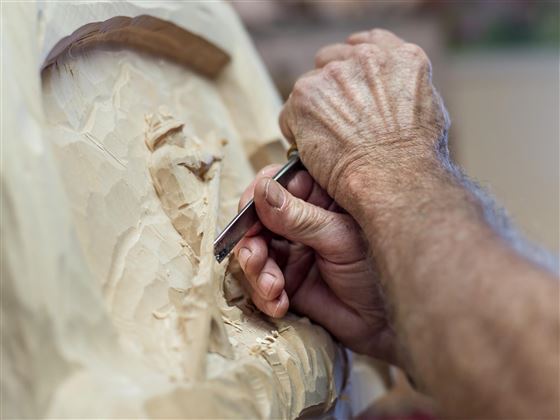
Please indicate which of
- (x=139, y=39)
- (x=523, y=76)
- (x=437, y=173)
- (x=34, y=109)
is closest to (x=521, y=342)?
(x=437, y=173)

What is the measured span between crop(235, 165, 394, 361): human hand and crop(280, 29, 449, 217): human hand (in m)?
0.05

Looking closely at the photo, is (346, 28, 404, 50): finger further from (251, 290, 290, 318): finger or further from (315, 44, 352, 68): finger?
(251, 290, 290, 318): finger

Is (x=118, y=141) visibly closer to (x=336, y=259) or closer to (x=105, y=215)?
(x=105, y=215)

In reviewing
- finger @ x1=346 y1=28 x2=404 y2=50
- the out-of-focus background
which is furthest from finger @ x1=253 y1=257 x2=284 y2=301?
the out-of-focus background

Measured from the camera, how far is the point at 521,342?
2.02 ft

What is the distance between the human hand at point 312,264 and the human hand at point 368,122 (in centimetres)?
5

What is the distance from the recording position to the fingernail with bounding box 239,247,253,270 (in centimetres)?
89

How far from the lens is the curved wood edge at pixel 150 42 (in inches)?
33.1

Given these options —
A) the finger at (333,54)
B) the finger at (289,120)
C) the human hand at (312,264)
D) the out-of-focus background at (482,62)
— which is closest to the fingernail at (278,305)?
the human hand at (312,264)

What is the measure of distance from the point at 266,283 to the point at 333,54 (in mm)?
391

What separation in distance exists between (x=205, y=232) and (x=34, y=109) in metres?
0.25

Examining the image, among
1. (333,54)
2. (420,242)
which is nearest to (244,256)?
(420,242)

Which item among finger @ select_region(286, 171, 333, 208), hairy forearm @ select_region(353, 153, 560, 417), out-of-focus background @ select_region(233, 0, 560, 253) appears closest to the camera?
hairy forearm @ select_region(353, 153, 560, 417)

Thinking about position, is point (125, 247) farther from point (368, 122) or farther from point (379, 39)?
point (379, 39)
